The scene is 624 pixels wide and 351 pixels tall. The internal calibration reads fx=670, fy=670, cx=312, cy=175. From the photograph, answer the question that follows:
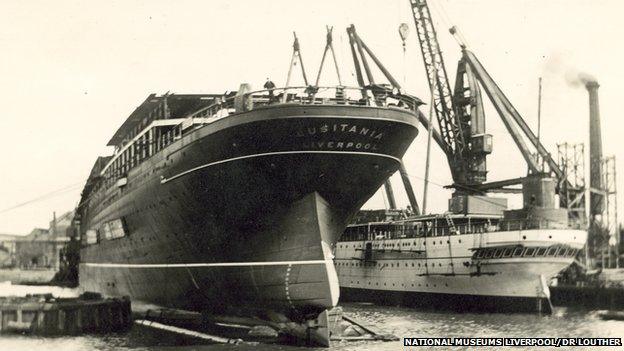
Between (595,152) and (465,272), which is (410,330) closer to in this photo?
(465,272)

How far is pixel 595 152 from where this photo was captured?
4500 cm

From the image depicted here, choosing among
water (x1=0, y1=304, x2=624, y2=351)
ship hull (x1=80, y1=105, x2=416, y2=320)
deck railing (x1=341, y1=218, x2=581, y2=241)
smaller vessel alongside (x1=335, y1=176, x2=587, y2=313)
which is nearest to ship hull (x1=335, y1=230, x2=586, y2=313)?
smaller vessel alongside (x1=335, y1=176, x2=587, y2=313)

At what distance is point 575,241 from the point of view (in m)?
35.2

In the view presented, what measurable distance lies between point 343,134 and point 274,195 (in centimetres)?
263

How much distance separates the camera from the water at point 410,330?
1978cm

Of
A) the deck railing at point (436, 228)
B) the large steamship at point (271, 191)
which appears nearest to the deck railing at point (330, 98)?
the large steamship at point (271, 191)

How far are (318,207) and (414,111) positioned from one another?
447 centimetres

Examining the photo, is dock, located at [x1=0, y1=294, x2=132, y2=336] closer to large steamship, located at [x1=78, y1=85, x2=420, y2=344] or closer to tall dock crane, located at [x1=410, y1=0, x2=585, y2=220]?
large steamship, located at [x1=78, y1=85, x2=420, y2=344]

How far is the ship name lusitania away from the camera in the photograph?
18562mm

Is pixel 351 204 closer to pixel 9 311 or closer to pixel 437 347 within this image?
pixel 437 347

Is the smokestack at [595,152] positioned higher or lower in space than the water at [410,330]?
higher

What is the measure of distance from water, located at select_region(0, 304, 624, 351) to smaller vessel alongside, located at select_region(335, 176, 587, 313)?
7.33 feet

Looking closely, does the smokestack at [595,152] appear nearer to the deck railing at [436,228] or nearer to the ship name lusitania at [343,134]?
the deck railing at [436,228]

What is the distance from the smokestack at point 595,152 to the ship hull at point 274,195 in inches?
1131
